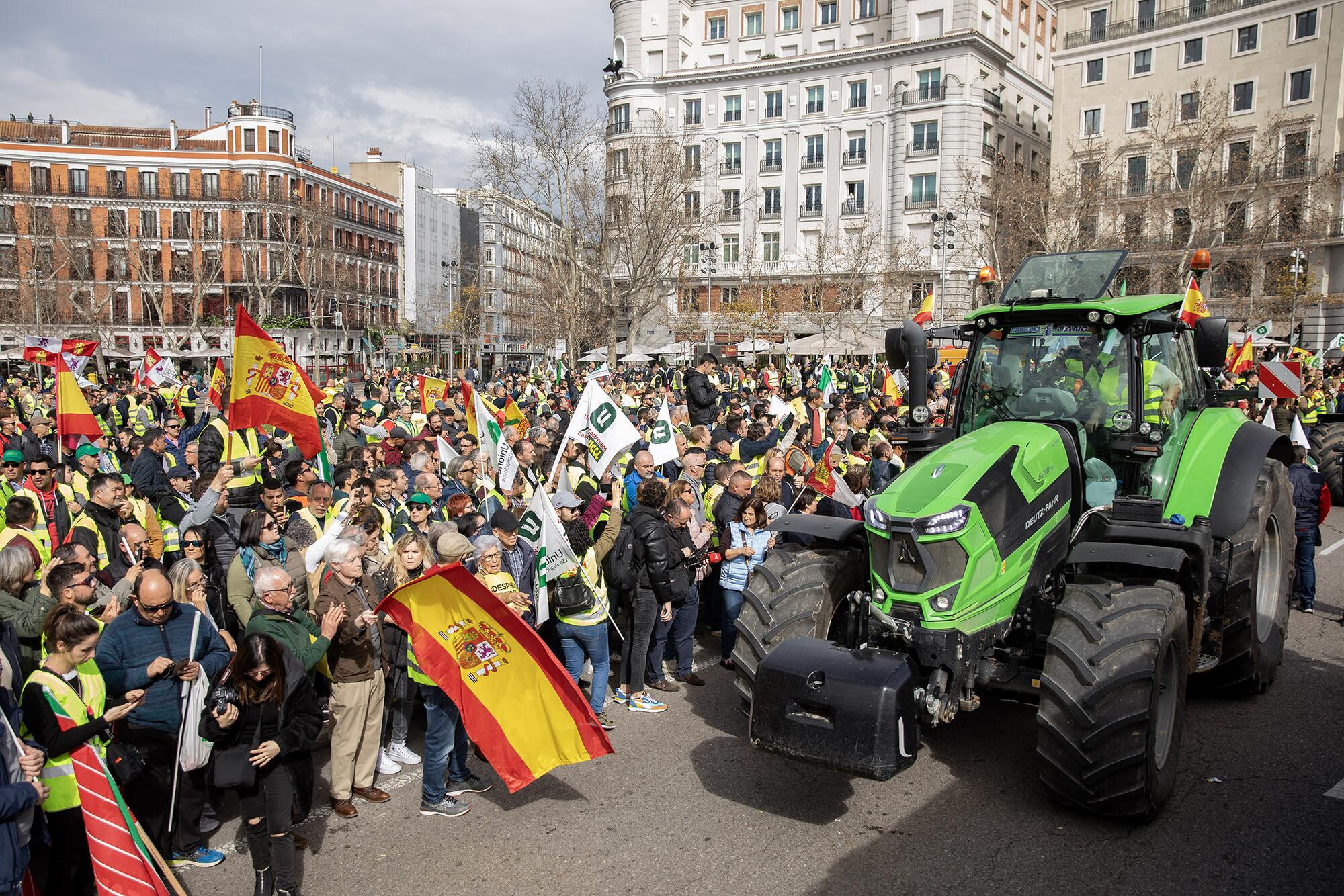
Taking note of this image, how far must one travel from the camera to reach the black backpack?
7195mm

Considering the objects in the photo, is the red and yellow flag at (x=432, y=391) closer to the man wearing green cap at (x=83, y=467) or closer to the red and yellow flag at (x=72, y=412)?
the red and yellow flag at (x=72, y=412)

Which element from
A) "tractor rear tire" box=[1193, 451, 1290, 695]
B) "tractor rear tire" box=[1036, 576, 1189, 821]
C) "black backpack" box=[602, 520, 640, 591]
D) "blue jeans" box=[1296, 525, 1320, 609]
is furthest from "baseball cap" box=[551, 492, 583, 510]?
"blue jeans" box=[1296, 525, 1320, 609]

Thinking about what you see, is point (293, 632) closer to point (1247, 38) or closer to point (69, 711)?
point (69, 711)

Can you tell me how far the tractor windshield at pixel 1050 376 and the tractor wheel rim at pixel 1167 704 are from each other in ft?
4.68

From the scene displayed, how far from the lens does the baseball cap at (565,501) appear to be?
748 centimetres

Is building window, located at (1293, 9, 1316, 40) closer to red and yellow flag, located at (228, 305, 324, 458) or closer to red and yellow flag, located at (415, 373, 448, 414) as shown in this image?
red and yellow flag, located at (415, 373, 448, 414)

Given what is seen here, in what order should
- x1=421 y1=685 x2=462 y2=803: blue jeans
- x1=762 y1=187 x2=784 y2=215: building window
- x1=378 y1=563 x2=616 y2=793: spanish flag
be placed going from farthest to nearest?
x1=762 y1=187 x2=784 y2=215: building window < x1=421 y1=685 x2=462 y2=803: blue jeans < x1=378 y1=563 x2=616 y2=793: spanish flag

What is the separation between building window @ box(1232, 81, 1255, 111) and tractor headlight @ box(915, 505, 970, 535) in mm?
53069

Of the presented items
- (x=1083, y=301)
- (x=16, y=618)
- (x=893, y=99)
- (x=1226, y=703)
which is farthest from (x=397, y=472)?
(x=893, y=99)

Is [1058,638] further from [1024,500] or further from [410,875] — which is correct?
[410,875]

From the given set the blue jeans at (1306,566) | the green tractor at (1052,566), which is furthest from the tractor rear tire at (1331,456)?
the green tractor at (1052,566)

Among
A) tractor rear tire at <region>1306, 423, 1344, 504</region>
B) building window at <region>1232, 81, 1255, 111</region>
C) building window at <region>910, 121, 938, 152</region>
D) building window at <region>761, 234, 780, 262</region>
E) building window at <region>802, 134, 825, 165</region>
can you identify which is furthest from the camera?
building window at <region>761, 234, 780, 262</region>

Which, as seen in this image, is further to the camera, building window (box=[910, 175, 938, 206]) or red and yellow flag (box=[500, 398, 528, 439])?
building window (box=[910, 175, 938, 206])

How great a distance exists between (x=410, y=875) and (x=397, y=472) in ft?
14.2
